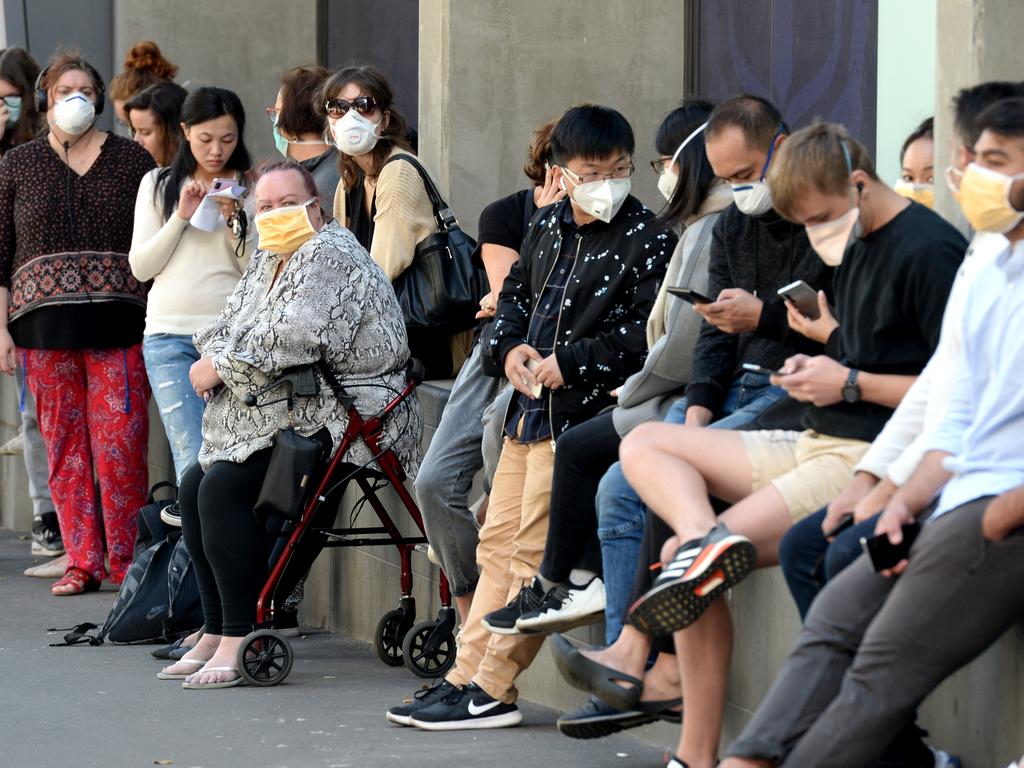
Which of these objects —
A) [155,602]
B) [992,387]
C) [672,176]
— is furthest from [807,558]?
[155,602]

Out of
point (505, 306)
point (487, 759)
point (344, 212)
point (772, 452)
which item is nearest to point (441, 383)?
point (344, 212)

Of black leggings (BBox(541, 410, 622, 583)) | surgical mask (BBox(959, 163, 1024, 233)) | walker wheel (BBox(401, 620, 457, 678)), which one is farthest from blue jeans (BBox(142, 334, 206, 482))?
surgical mask (BBox(959, 163, 1024, 233))

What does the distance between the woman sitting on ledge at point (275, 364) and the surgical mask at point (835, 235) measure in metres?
2.46

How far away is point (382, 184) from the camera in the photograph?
7754 millimetres

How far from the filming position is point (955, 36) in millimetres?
5605

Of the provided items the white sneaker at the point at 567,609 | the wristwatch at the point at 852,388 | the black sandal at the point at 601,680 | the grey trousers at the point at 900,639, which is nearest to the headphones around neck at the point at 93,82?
the white sneaker at the point at 567,609

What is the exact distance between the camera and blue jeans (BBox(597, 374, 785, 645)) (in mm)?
5617

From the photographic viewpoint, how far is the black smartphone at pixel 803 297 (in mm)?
5277

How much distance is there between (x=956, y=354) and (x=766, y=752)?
3.28ft

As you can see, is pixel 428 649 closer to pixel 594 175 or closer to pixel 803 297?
pixel 594 175

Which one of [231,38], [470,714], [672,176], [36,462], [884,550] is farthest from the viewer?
[231,38]

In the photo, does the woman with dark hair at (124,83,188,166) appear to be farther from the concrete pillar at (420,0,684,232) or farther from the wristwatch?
the wristwatch

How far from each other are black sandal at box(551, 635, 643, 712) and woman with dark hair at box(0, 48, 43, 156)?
5.76 m

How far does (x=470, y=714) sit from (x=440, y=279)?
1.97 meters
